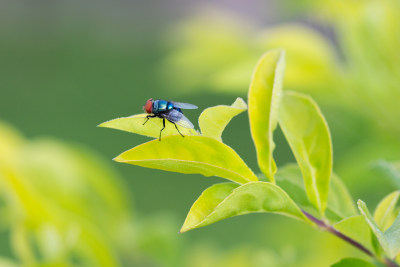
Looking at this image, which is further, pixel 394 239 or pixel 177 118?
pixel 177 118

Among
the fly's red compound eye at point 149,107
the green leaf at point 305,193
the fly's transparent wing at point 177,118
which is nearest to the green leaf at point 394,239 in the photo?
the green leaf at point 305,193

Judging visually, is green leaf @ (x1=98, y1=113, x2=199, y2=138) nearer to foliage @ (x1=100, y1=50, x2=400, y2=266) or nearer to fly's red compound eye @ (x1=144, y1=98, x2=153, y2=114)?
foliage @ (x1=100, y1=50, x2=400, y2=266)

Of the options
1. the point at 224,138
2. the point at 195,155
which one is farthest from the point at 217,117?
the point at 224,138

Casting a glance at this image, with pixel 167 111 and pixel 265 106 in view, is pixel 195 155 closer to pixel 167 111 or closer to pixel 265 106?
pixel 265 106

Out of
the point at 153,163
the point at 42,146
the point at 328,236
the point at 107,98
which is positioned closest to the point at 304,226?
the point at 328,236

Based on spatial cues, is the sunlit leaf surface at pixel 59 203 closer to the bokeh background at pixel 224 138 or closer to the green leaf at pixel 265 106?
the bokeh background at pixel 224 138

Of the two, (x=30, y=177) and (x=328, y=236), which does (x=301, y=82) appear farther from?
(x=30, y=177)
